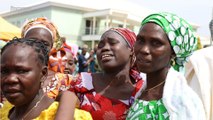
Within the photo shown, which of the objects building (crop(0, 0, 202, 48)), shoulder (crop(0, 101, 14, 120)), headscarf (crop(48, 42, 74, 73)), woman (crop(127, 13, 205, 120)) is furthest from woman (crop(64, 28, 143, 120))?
building (crop(0, 0, 202, 48))

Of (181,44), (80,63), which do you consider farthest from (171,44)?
(80,63)

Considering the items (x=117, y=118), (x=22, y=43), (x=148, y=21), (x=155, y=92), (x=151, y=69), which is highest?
(x=148, y=21)

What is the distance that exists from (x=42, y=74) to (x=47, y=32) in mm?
1238

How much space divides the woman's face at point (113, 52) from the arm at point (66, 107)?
2.05 feet

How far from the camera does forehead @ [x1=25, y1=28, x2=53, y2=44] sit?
3.09m

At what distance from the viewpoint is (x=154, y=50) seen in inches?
84.4

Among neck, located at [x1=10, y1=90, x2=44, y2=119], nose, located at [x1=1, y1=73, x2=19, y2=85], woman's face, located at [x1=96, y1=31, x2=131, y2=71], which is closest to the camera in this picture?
nose, located at [x1=1, y1=73, x2=19, y2=85]

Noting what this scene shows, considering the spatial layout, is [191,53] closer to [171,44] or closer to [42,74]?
[171,44]

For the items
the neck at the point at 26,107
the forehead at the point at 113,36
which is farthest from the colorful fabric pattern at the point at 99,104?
the neck at the point at 26,107

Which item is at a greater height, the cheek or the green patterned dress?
the cheek

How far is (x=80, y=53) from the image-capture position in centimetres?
1296

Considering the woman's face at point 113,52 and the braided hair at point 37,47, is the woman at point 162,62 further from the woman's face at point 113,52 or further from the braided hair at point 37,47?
the braided hair at point 37,47

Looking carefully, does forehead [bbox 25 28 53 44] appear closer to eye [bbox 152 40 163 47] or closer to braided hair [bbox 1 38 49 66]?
braided hair [bbox 1 38 49 66]

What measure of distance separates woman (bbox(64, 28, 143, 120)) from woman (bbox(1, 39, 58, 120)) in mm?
560
